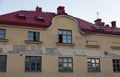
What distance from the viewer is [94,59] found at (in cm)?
2914

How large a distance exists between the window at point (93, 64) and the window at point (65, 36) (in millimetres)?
2914

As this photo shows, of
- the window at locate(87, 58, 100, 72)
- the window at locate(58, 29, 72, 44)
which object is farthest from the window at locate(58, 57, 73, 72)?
the window at locate(87, 58, 100, 72)

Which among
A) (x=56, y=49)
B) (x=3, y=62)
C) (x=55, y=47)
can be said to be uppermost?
(x=55, y=47)

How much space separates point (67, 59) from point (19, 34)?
536cm

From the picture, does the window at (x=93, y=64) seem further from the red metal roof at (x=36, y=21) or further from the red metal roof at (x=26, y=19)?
the red metal roof at (x=26, y=19)

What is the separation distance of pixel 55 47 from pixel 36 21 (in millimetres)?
3192

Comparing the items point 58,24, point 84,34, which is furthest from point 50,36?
point 84,34

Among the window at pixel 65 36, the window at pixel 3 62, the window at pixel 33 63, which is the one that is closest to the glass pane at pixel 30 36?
the window at pixel 33 63

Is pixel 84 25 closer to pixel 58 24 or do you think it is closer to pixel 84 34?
pixel 84 34

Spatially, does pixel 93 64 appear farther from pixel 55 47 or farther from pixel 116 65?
pixel 55 47

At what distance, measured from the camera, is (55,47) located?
2734 centimetres

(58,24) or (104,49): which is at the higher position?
(58,24)

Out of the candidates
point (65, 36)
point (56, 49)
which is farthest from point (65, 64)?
point (65, 36)

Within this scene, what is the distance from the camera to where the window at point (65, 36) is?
91.7 ft
